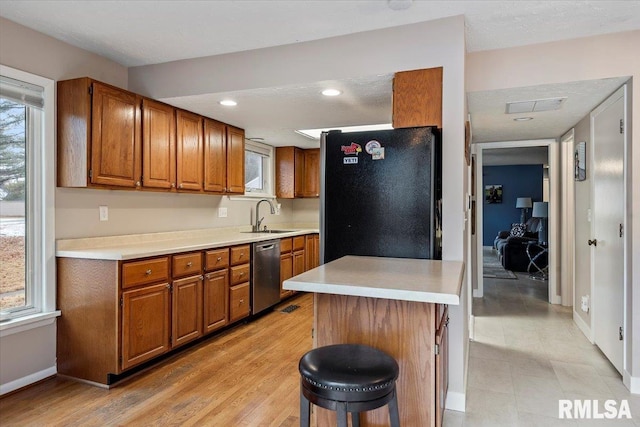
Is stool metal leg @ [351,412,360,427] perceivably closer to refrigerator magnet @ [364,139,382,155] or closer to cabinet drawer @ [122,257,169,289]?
refrigerator magnet @ [364,139,382,155]

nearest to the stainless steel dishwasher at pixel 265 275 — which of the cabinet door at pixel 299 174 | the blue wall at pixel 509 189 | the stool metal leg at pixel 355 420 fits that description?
the cabinet door at pixel 299 174

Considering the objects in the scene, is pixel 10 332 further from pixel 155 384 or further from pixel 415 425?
pixel 415 425

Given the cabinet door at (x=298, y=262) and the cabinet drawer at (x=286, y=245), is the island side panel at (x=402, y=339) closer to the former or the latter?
the cabinet drawer at (x=286, y=245)

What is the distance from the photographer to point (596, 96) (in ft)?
9.69

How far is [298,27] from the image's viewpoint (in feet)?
8.23

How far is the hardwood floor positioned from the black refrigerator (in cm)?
96

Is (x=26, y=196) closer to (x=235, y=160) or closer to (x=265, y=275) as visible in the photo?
(x=235, y=160)

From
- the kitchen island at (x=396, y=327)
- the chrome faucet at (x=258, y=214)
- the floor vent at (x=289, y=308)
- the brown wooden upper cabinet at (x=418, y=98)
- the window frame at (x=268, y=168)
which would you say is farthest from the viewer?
the window frame at (x=268, y=168)

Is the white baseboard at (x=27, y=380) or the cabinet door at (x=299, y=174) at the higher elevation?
the cabinet door at (x=299, y=174)

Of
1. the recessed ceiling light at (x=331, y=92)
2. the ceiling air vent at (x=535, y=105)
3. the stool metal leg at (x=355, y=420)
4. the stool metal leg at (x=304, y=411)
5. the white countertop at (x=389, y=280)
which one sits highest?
the recessed ceiling light at (x=331, y=92)

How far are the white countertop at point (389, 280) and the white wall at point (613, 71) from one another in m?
1.42

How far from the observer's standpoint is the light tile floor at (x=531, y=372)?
224 centimetres

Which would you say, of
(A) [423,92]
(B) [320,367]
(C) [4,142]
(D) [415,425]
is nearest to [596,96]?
(A) [423,92]
